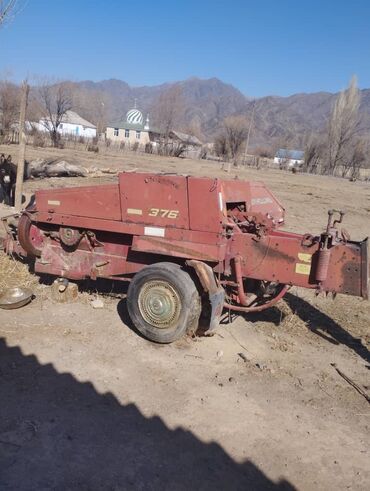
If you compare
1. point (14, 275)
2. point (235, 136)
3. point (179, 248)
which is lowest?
point (14, 275)

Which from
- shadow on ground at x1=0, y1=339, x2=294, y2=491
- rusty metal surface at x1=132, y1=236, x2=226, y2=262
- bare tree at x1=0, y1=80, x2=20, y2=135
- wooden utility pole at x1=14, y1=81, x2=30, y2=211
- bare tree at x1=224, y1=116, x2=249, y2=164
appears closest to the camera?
shadow on ground at x1=0, y1=339, x2=294, y2=491

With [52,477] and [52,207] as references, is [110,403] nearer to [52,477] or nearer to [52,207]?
[52,477]

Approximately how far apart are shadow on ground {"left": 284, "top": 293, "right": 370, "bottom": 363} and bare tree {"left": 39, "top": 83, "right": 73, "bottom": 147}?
5054 cm

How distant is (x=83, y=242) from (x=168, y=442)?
9.86ft

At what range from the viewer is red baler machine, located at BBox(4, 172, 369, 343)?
495 cm

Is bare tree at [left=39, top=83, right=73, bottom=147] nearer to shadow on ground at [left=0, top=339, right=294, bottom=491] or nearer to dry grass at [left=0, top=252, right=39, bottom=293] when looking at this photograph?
dry grass at [left=0, top=252, right=39, bottom=293]

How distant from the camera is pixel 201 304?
17.4 ft

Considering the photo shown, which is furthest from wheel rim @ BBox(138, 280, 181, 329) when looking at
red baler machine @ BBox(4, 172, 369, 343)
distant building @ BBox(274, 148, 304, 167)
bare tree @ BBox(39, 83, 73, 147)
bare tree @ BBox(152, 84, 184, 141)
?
bare tree @ BBox(152, 84, 184, 141)

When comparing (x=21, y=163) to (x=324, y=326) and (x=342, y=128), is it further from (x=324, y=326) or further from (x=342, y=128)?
(x=342, y=128)

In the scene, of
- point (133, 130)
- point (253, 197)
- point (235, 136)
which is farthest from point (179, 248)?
point (133, 130)

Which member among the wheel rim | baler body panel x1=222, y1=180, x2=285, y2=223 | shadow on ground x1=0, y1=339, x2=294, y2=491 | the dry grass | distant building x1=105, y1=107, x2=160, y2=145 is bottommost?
shadow on ground x1=0, y1=339, x2=294, y2=491

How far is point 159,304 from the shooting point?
200 inches

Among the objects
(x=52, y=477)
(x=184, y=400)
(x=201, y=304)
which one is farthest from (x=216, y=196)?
(x=52, y=477)

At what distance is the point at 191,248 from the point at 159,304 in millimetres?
683
